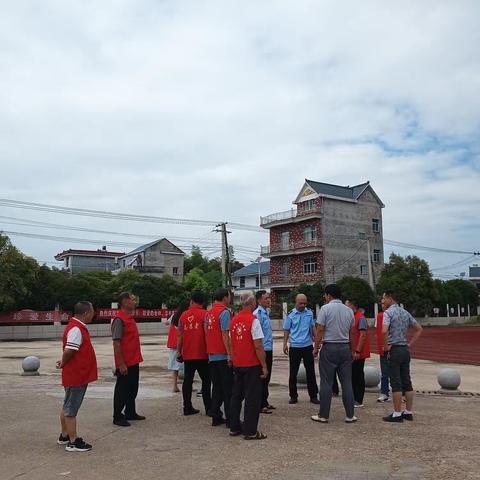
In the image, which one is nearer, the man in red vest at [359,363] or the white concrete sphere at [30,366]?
the man in red vest at [359,363]

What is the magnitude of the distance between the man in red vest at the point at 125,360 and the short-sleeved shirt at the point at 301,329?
2.66m

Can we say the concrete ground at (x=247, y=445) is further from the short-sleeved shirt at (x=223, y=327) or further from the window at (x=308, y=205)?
the window at (x=308, y=205)

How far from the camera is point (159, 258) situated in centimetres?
7512

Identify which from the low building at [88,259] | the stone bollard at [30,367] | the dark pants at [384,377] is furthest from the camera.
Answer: the low building at [88,259]

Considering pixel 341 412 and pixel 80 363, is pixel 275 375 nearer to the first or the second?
pixel 341 412

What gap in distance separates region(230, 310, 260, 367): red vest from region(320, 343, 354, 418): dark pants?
122 centimetres

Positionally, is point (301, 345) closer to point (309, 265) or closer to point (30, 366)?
point (30, 366)

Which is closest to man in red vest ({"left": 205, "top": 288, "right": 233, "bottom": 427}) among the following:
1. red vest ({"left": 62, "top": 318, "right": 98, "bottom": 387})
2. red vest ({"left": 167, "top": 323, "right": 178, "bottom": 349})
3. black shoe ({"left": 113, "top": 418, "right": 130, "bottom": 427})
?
black shoe ({"left": 113, "top": 418, "right": 130, "bottom": 427})

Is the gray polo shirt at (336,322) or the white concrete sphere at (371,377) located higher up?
the gray polo shirt at (336,322)

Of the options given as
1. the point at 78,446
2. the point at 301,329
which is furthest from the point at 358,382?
the point at 78,446

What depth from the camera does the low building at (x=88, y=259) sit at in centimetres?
8000

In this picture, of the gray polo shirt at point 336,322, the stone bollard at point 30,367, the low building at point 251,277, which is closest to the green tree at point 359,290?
the low building at point 251,277

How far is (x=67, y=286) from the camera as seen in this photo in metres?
44.6

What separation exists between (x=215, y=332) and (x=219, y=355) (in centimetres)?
31
